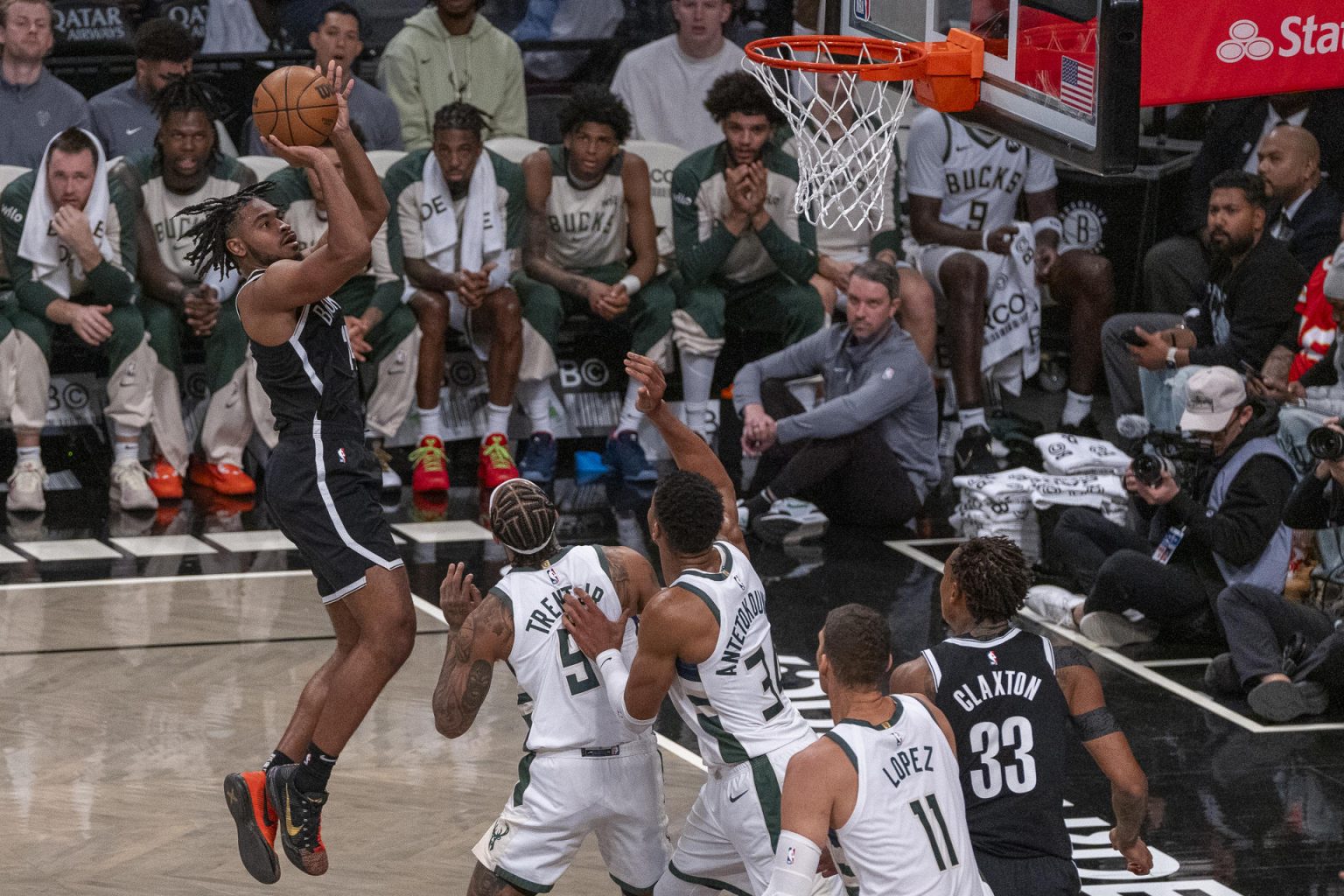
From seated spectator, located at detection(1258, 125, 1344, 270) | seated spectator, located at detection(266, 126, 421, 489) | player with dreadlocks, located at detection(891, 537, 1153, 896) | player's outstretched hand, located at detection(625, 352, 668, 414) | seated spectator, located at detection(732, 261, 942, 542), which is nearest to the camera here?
player with dreadlocks, located at detection(891, 537, 1153, 896)

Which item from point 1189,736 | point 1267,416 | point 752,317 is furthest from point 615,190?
point 1189,736

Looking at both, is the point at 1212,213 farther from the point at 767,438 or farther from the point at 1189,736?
the point at 1189,736

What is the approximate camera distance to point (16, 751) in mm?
7117

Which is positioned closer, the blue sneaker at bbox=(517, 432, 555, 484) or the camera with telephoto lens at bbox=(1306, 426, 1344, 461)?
the camera with telephoto lens at bbox=(1306, 426, 1344, 461)

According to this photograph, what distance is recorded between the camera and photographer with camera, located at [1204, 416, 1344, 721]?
291 inches

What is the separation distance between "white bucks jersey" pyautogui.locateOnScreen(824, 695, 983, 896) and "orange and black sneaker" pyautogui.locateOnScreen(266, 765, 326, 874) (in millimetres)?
1916

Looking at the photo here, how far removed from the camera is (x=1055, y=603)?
857cm

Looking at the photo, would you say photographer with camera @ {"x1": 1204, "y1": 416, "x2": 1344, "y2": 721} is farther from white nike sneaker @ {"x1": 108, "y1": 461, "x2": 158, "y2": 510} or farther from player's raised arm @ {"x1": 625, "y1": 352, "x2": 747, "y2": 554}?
white nike sneaker @ {"x1": 108, "y1": 461, "x2": 158, "y2": 510}

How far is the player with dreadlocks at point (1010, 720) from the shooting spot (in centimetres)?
471

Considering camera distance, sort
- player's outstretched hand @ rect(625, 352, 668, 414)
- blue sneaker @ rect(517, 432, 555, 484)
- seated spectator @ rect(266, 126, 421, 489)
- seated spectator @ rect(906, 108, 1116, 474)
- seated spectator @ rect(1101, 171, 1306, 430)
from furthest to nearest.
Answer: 1. seated spectator @ rect(906, 108, 1116, 474)
2. blue sneaker @ rect(517, 432, 555, 484)
3. seated spectator @ rect(266, 126, 421, 489)
4. seated spectator @ rect(1101, 171, 1306, 430)
5. player's outstretched hand @ rect(625, 352, 668, 414)

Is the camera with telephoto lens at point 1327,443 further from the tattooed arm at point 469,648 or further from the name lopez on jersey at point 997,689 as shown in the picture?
the tattooed arm at point 469,648

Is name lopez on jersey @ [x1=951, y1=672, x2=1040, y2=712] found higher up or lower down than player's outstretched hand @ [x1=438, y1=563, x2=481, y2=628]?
lower down

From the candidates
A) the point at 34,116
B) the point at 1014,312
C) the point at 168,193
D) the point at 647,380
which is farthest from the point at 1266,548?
the point at 34,116

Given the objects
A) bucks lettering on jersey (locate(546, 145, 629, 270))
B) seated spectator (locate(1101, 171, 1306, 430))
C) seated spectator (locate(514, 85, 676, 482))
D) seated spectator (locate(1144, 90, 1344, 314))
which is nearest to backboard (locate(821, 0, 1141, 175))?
seated spectator (locate(1101, 171, 1306, 430))
